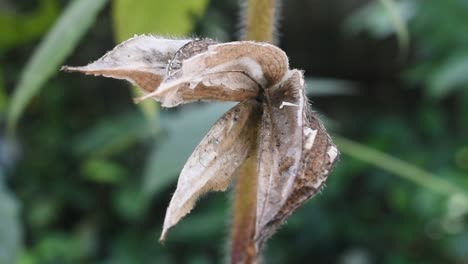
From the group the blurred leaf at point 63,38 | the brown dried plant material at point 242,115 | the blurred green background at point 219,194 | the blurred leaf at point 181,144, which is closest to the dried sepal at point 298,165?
the brown dried plant material at point 242,115

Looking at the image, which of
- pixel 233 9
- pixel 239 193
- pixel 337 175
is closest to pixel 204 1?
pixel 239 193

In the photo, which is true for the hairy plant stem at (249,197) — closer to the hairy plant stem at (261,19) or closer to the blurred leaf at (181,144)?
the hairy plant stem at (261,19)

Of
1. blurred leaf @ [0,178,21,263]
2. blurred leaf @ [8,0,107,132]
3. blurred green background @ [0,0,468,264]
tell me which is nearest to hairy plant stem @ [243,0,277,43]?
blurred leaf @ [8,0,107,132]

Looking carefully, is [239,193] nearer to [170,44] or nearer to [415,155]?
[170,44]

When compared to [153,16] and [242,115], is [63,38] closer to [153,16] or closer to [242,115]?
[153,16]

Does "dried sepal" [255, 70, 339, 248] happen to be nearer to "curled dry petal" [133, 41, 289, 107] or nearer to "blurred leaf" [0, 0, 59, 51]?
"curled dry petal" [133, 41, 289, 107]

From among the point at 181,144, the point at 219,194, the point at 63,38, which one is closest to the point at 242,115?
the point at 63,38
